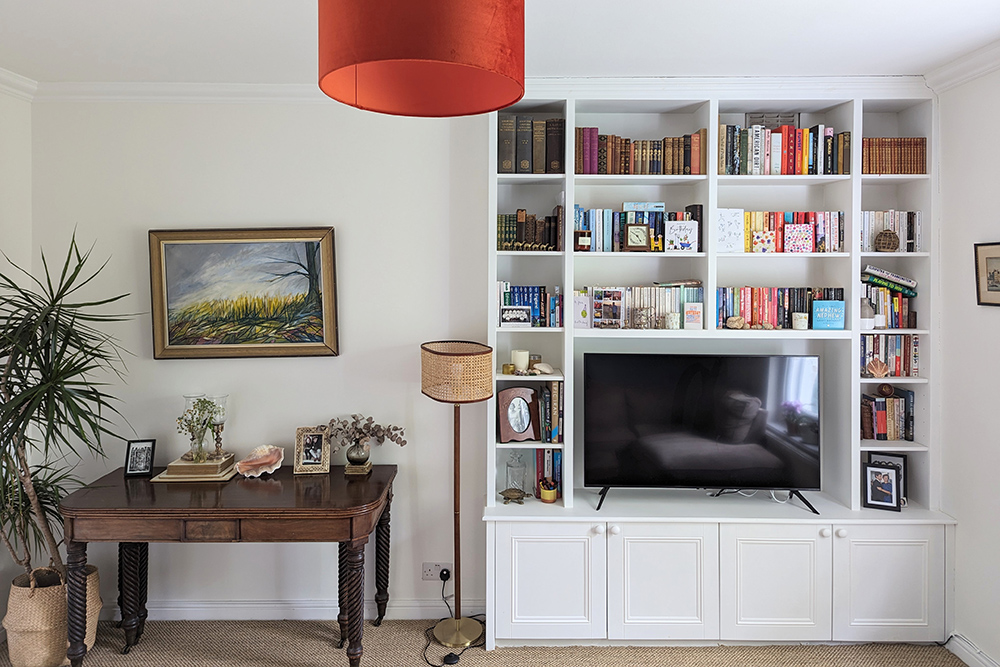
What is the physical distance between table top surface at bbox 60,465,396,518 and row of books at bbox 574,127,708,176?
178cm

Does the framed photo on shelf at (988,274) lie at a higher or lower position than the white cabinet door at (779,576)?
higher

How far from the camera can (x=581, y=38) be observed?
8.10 feet

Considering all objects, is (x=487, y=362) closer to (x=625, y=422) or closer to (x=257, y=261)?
(x=625, y=422)

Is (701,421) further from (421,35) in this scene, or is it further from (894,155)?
(421,35)

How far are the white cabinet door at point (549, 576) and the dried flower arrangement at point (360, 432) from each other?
719mm

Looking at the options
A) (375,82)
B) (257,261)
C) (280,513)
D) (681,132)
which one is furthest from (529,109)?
(280,513)

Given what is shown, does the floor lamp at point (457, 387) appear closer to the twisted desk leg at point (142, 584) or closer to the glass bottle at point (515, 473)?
the glass bottle at point (515, 473)

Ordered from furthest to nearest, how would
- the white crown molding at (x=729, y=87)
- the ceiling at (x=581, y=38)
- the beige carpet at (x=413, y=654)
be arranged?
1. the white crown molding at (x=729, y=87)
2. the beige carpet at (x=413, y=654)
3. the ceiling at (x=581, y=38)

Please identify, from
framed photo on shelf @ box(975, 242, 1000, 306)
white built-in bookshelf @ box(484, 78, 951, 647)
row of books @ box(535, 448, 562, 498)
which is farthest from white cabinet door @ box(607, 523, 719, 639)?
framed photo on shelf @ box(975, 242, 1000, 306)

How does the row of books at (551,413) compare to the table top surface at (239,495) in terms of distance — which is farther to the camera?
the row of books at (551,413)

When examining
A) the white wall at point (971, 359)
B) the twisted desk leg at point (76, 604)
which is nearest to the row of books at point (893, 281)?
the white wall at point (971, 359)

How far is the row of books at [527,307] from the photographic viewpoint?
3.03m

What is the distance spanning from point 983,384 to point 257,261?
130 inches

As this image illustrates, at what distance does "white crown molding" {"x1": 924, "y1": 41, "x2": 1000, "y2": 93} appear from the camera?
254 centimetres
